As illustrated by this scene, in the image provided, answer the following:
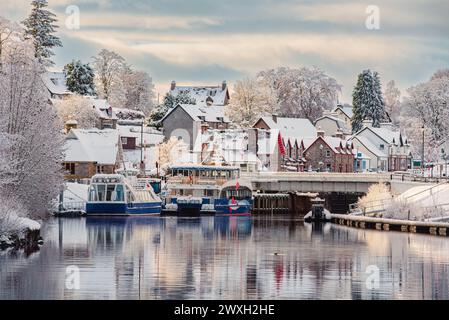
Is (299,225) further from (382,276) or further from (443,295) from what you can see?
(443,295)

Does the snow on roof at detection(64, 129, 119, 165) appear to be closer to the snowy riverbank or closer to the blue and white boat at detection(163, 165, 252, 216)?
the blue and white boat at detection(163, 165, 252, 216)

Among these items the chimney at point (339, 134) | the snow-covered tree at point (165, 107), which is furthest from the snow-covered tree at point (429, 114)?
the snow-covered tree at point (165, 107)

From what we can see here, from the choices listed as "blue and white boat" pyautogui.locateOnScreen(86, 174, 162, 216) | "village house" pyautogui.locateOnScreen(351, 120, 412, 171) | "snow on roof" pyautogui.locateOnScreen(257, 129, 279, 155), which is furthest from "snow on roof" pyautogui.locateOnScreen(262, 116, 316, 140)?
"blue and white boat" pyautogui.locateOnScreen(86, 174, 162, 216)

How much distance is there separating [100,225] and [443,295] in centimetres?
4457

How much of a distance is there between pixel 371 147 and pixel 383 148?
2.32 meters

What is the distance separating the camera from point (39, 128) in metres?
67.5

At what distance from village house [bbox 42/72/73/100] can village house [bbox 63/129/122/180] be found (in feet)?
87.0

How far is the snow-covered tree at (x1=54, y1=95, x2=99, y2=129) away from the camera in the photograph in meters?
131

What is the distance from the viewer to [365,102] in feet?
605

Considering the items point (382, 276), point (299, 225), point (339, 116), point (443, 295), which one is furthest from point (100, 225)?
point (339, 116)

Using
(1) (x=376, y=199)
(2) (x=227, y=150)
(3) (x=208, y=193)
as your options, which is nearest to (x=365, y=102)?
(2) (x=227, y=150)

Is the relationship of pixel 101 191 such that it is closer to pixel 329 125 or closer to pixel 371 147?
pixel 371 147

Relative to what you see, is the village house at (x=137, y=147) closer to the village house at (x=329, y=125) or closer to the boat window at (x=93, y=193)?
the village house at (x=329, y=125)

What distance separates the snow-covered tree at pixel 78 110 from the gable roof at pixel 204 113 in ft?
76.8
